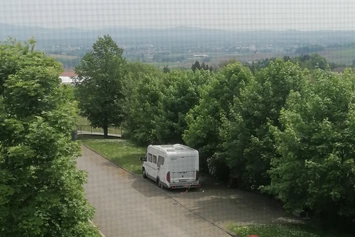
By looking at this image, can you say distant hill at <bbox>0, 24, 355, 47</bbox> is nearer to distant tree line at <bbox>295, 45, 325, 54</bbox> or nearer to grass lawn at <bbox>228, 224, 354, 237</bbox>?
distant tree line at <bbox>295, 45, 325, 54</bbox>

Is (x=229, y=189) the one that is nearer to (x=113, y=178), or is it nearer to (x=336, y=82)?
(x=113, y=178)

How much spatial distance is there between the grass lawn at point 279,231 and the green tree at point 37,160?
61.6 inches

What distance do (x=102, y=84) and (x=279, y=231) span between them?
276 inches

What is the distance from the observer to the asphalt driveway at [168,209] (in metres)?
3.94

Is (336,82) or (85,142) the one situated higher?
(336,82)

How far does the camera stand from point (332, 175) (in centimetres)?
329

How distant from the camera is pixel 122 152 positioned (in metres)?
7.61

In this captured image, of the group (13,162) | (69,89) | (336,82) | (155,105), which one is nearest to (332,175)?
(336,82)

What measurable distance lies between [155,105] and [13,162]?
5513 mm

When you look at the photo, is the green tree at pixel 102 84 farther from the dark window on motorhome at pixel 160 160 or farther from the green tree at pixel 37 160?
the green tree at pixel 37 160

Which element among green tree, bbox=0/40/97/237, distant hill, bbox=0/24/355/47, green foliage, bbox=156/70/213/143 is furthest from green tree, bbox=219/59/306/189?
green tree, bbox=0/40/97/237

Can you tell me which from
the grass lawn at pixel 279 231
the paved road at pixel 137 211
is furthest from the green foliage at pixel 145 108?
the grass lawn at pixel 279 231

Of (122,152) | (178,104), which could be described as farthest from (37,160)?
(122,152)

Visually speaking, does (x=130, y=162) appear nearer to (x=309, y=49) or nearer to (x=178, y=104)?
(x=178, y=104)
